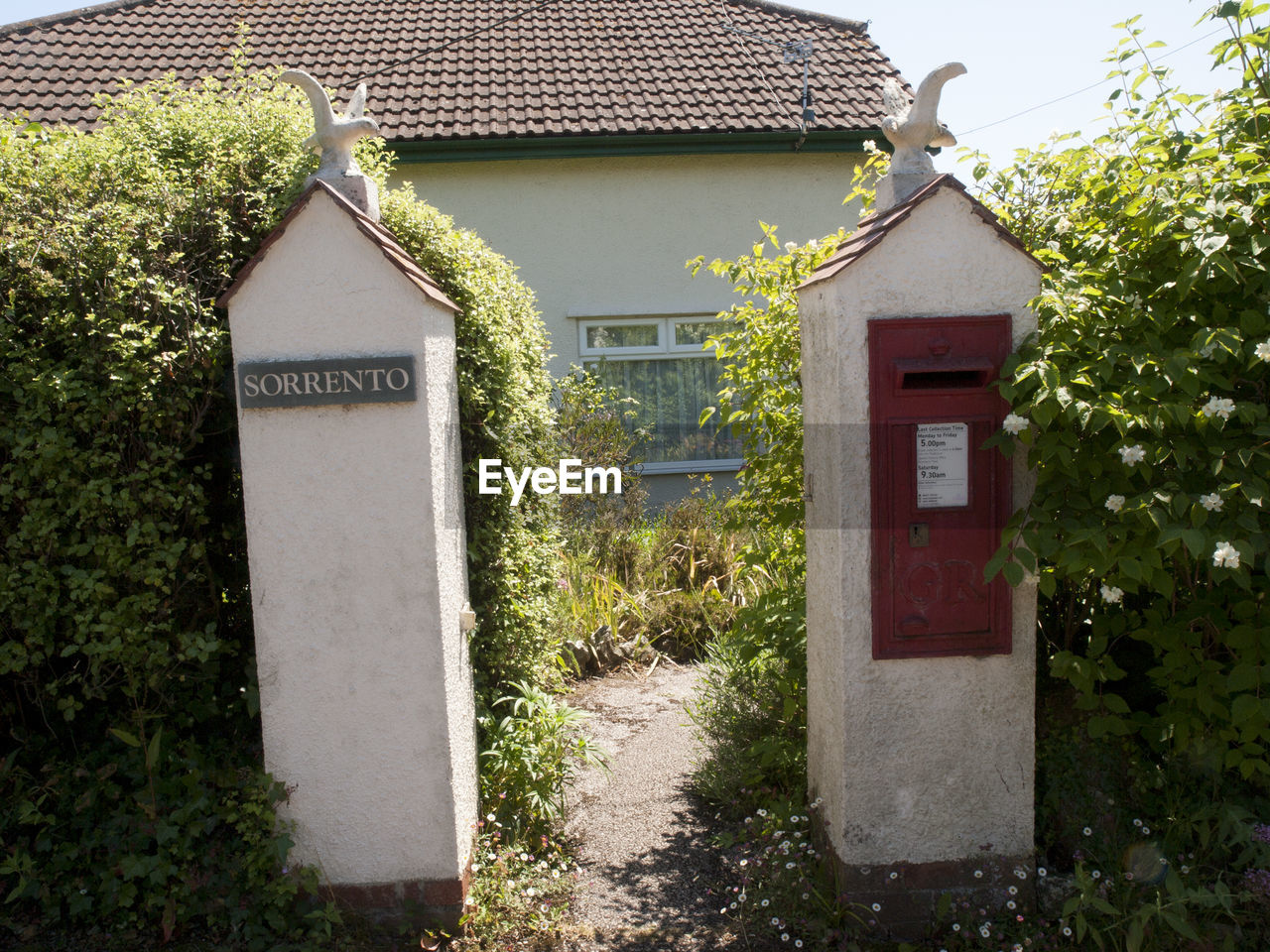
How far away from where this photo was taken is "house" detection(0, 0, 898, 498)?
8.51 meters

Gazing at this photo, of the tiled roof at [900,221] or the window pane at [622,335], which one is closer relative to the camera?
the tiled roof at [900,221]

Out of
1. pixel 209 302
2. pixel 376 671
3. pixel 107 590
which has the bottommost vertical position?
pixel 376 671

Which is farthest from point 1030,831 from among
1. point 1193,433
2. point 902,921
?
point 1193,433

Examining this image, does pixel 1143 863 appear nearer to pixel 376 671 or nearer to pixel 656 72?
pixel 376 671

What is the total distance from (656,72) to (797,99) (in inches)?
61.7

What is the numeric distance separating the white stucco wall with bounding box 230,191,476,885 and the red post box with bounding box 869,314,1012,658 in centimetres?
148

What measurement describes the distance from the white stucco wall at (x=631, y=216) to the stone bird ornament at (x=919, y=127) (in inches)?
216

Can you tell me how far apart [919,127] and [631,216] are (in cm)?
587

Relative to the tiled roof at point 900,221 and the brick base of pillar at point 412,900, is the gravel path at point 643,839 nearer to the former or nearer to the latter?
the brick base of pillar at point 412,900

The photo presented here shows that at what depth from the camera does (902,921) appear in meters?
3.00

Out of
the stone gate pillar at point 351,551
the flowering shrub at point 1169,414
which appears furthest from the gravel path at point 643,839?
the flowering shrub at point 1169,414

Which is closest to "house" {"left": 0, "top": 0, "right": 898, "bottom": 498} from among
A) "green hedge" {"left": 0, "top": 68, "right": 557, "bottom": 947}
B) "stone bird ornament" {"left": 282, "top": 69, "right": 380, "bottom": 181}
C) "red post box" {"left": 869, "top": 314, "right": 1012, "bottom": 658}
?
"green hedge" {"left": 0, "top": 68, "right": 557, "bottom": 947}

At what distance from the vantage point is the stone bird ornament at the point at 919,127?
3.05 meters

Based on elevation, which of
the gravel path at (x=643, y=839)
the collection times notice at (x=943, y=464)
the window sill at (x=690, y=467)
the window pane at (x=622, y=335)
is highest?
the window pane at (x=622, y=335)
